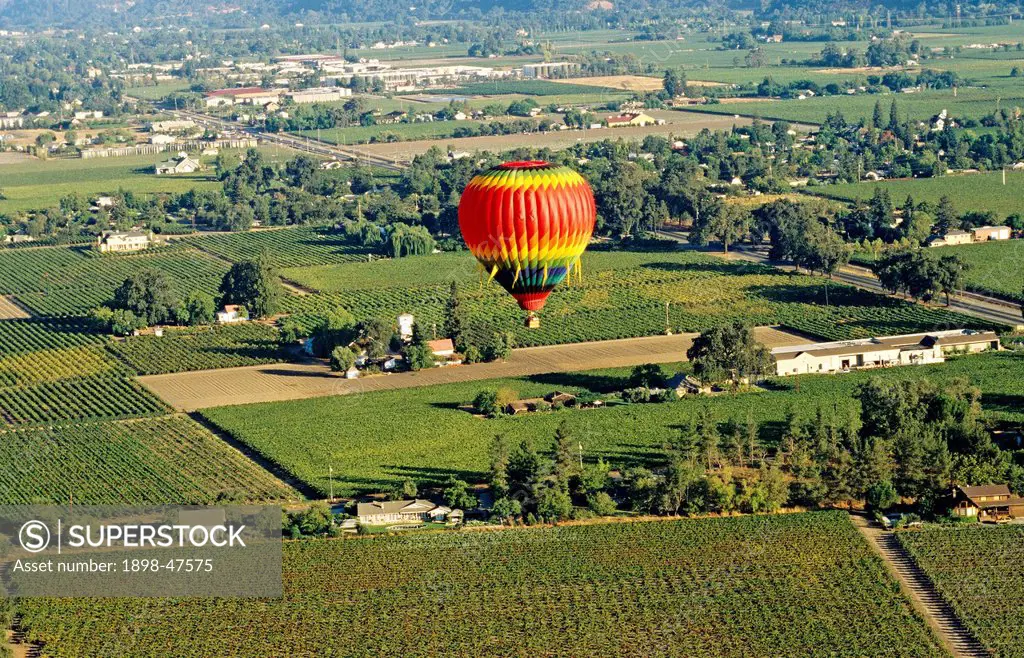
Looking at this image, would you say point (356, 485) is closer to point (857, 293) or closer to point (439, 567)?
point (439, 567)

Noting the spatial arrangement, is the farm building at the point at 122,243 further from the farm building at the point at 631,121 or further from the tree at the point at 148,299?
the farm building at the point at 631,121

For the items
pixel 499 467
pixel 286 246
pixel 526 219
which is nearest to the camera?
pixel 499 467

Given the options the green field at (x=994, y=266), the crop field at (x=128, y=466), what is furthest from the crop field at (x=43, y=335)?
the green field at (x=994, y=266)

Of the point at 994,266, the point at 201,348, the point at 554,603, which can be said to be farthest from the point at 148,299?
the point at 554,603

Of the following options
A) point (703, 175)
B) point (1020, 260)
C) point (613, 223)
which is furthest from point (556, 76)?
point (1020, 260)

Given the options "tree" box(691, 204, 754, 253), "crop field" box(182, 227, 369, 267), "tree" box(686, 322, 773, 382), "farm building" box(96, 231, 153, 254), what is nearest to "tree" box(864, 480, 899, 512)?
"tree" box(686, 322, 773, 382)

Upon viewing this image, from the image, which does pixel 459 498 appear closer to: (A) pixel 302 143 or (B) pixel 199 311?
(B) pixel 199 311
